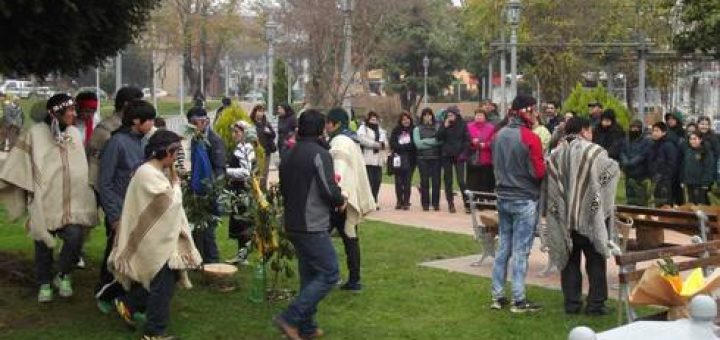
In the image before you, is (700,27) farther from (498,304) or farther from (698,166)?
(498,304)

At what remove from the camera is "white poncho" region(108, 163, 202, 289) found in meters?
6.86

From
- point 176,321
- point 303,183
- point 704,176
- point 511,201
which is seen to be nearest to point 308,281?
point 303,183

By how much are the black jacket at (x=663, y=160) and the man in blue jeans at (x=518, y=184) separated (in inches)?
277

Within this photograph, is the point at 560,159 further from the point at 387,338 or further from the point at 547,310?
the point at 387,338

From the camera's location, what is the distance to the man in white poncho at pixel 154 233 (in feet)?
22.5

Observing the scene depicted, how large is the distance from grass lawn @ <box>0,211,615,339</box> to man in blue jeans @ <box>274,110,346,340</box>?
19.4 inches

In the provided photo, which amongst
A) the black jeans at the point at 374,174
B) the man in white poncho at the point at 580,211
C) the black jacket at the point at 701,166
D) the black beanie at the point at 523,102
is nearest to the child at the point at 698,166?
the black jacket at the point at 701,166

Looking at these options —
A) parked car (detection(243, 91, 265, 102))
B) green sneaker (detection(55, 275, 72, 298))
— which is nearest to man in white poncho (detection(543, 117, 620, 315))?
green sneaker (detection(55, 275, 72, 298))

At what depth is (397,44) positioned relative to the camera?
46.0m

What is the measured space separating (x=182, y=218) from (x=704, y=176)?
977cm

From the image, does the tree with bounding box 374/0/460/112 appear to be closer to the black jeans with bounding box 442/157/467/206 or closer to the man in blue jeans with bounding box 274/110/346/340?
the black jeans with bounding box 442/157/467/206

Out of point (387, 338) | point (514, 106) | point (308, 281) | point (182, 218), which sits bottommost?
point (387, 338)

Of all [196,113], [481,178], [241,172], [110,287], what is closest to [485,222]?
[241,172]

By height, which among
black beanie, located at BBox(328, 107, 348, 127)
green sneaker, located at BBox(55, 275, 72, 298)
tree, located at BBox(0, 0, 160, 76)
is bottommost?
green sneaker, located at BBox(55, 275, 72, 298)
